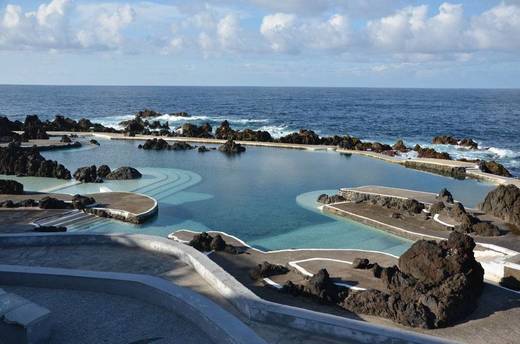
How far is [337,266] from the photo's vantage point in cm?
1745

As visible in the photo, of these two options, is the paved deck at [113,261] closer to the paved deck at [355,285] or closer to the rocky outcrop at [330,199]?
the paved deck at [355,285]

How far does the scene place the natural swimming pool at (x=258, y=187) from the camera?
897 inches

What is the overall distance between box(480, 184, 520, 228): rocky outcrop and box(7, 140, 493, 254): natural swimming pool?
162 inches

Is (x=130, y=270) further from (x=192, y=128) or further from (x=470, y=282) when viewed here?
(x=192, y=128)

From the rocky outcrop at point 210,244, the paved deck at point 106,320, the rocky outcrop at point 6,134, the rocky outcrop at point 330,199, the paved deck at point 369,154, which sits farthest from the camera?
the rocky outcrop at point 6,134

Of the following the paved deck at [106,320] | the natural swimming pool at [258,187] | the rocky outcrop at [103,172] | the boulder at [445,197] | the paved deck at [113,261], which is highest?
the paved deck at [106,320]

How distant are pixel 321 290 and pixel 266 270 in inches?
96.1

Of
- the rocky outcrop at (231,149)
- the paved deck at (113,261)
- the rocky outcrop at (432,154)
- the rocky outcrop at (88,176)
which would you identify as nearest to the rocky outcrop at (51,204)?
the rocky outcrop at (88,176)

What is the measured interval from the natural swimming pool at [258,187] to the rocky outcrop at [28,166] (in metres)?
1.11

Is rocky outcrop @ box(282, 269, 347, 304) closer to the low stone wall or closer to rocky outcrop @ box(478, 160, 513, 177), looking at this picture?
the low stone wall

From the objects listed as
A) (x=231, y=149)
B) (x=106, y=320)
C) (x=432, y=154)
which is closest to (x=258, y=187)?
(x=231, y=149)

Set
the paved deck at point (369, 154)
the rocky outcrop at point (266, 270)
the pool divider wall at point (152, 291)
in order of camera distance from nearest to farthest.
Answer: the pool divider wall at point (152, 291) < the rocky outcrop at point (266, 270) < the paved deck at point (369, 154)

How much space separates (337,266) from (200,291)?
23.3 feet

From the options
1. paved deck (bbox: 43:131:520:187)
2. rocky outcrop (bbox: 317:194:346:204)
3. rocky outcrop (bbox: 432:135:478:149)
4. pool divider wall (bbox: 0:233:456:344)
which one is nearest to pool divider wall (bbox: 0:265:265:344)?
pool divider wall (bbox: 0:233:456:344)
